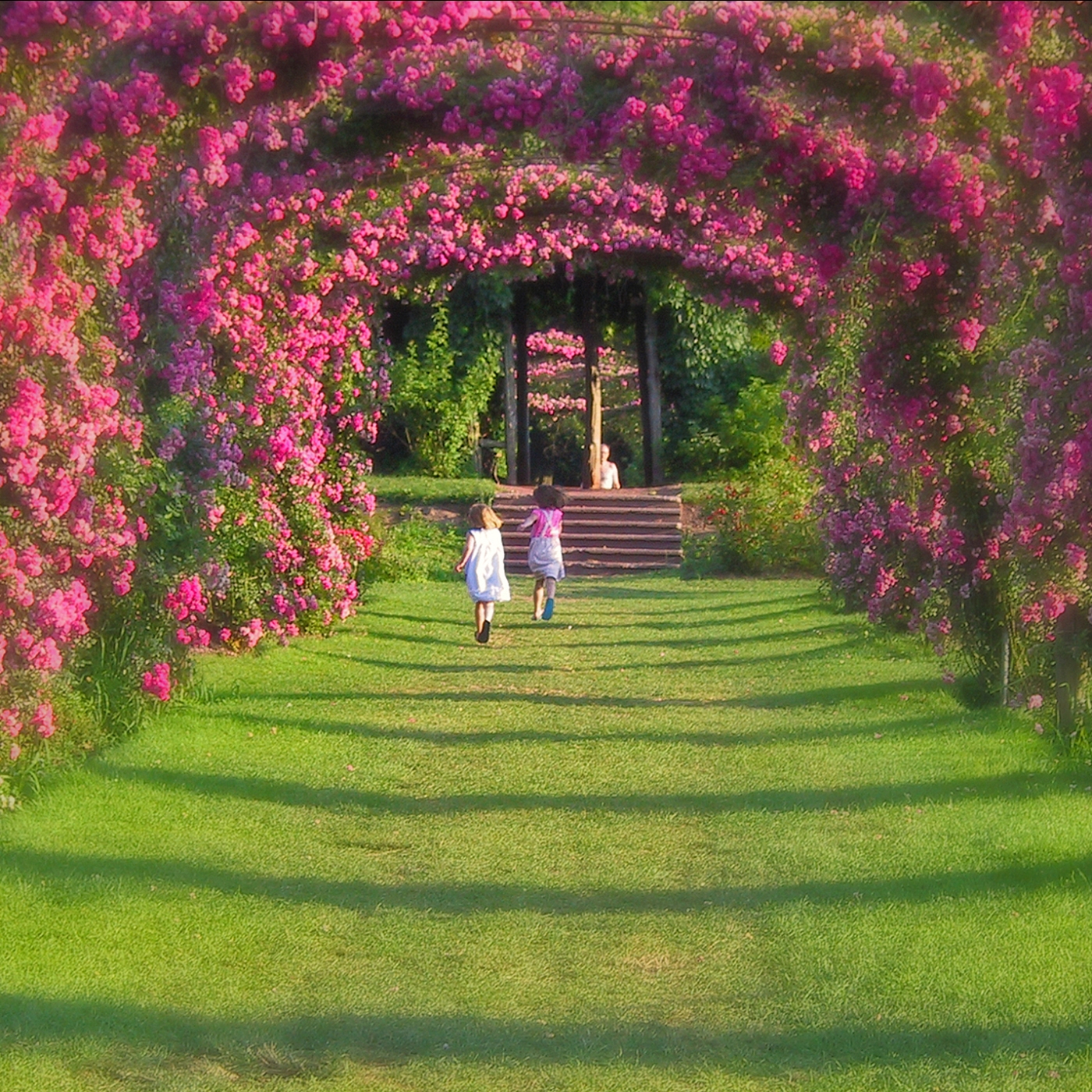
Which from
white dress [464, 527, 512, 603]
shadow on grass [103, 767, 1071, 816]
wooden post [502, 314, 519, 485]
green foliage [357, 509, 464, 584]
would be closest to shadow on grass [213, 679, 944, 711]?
shadow on grass [103, 767, 1071, 816]

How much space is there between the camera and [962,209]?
25.5ft

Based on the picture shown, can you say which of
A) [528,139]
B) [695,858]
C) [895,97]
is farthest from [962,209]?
[695,858]

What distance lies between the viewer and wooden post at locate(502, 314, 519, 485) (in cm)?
2552

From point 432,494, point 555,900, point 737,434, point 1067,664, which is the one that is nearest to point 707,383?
point 737,434

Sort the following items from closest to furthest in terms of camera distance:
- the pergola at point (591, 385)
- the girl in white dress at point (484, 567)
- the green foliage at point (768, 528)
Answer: the girl in white dress at point (484, 567), the green foliage at point (768, 528), the pergola at point (591, 385)

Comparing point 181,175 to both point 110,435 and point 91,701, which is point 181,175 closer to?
point 110,435

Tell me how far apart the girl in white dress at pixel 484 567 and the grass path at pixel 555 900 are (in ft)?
9.79

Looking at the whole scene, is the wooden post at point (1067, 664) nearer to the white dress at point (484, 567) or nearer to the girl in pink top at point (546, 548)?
the white dress at point (484, 567)

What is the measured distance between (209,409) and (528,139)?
259 cm

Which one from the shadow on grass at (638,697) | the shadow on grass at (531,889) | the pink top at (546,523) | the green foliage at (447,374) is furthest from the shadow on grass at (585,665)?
the green foliage at (447,374)

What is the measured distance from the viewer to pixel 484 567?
13797 millimetres

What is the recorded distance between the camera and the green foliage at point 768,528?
20891 mm

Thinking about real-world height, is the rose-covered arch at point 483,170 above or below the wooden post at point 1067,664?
above

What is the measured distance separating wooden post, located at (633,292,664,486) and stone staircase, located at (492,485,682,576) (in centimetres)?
154
